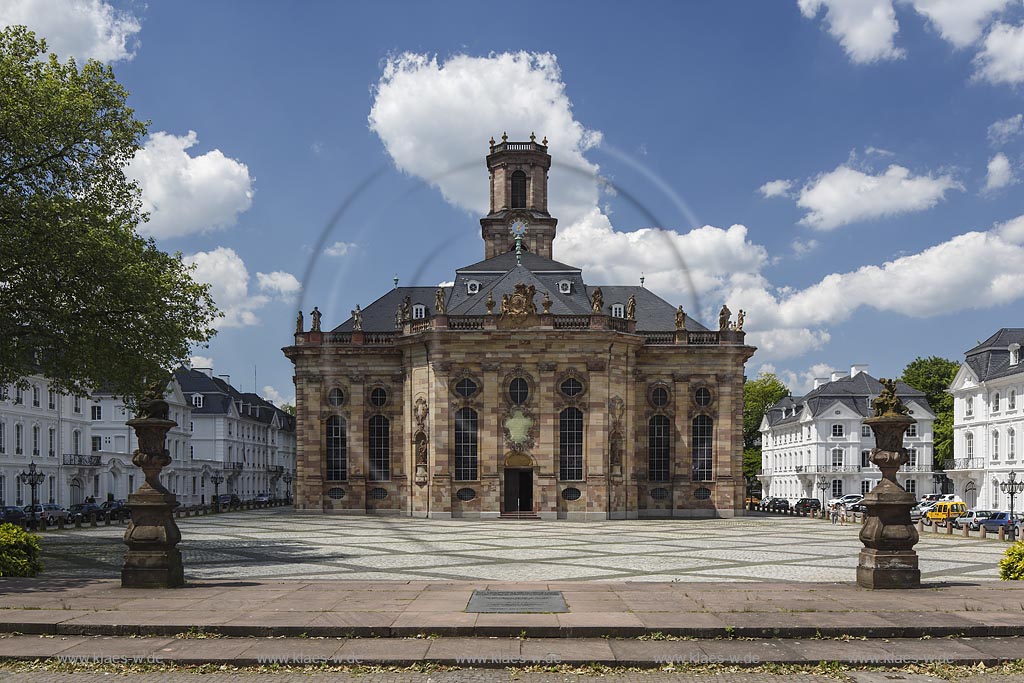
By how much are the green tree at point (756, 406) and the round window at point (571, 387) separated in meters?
74.7

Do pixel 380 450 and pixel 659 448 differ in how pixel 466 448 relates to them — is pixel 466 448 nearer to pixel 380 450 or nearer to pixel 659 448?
pixel 380 450

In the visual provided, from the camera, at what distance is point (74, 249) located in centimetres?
2691

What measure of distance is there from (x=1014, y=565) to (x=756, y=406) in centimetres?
10963

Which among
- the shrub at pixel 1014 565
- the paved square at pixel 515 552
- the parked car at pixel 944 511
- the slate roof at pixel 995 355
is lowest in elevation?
the parked car at pixel 944 511

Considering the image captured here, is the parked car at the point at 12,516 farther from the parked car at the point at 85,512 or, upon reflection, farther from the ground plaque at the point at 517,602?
the ground plaque at the point at 517,602

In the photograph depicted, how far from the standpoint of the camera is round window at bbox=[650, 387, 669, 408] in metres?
62.7

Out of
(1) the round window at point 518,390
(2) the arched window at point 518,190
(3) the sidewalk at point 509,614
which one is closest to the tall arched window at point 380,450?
(1) the round window at point 518,390

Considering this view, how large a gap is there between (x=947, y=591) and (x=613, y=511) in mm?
39291

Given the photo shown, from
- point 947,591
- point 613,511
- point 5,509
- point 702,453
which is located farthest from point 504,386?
point 947,591

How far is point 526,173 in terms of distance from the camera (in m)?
77.1

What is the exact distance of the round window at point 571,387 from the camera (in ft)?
188

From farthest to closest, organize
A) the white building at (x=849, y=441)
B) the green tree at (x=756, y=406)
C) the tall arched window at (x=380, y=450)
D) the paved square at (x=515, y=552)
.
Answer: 1. the green tree at (x=756, y=406)
2. the white building at (x=849, y=441)
3. the tall arched window at (x=380, y=450)
4. the paved square at (x=515, y=552)

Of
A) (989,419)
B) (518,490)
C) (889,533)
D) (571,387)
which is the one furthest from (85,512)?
(989,419)

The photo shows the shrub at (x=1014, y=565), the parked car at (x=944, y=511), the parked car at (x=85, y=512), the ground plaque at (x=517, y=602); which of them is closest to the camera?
the ground plaque at (x=517, y=602)
